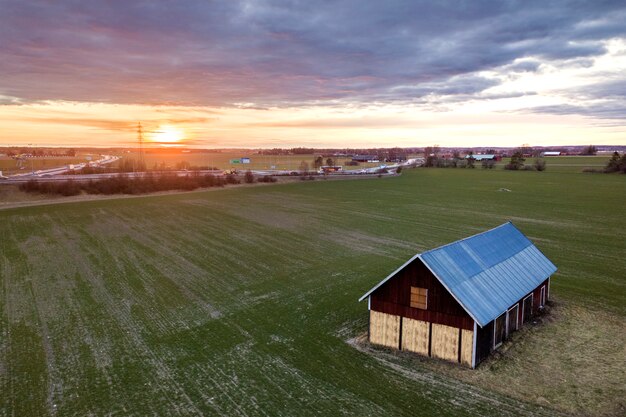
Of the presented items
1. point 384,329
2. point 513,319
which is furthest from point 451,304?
point 513,319

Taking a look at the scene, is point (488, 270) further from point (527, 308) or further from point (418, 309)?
point (418, 309)

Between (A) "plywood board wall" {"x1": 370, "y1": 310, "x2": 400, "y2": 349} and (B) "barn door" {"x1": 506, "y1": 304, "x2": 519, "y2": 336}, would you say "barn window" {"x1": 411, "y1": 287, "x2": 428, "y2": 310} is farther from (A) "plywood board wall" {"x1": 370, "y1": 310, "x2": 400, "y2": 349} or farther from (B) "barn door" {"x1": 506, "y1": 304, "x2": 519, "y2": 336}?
(B) "barn door" {"x1": 506, "y1": 304, "x2": 519, "y2": 336}

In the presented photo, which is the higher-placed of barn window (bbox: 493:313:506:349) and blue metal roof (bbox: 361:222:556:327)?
blue metal roof (bbox: 361:222:556:327)

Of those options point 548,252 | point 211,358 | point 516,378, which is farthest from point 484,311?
point 548,252

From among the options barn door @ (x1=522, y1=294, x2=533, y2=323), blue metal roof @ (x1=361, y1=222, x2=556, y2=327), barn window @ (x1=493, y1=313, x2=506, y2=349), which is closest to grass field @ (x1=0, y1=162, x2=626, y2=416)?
barn window @ (x1=493, y1=313, x2=506, y2=349)

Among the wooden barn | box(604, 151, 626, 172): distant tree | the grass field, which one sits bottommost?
the grass field
